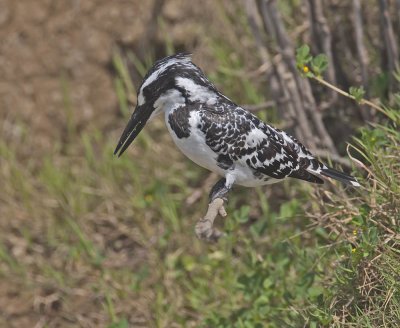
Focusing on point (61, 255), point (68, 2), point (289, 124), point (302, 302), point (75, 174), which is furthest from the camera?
point (68, 2)

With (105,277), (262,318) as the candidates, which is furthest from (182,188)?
(262,318)

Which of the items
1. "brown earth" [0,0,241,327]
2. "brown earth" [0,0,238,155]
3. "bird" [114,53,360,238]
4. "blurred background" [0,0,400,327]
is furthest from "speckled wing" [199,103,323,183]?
"brown earth" [0,0,238,155]

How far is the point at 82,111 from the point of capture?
5723 millimetres

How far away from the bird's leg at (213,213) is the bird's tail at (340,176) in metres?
0.52

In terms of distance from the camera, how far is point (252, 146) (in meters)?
3.41

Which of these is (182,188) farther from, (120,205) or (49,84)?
(49,84)

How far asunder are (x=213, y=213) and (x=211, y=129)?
0.40 m

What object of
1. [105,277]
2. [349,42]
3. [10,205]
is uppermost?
[349,42]

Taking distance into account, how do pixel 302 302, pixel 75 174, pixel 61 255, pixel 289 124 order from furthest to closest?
pixel 75 174 → pixel 61 255 → pixel 289 124 → pixel 302 302

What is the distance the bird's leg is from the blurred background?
1.64ft

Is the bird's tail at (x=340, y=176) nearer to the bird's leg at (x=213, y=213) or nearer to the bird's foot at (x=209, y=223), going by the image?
the bird's leg at (x=213, y=213)

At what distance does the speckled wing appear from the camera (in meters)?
3.31

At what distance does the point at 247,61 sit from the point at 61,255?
1.63m

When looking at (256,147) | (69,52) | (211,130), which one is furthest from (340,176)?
(69,52)
